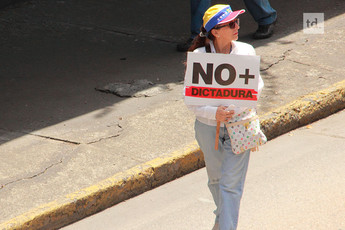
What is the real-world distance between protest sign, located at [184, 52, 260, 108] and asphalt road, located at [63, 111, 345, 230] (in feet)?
3.57

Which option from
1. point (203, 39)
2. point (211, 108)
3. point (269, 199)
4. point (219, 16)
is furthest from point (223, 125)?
point (269, 199)

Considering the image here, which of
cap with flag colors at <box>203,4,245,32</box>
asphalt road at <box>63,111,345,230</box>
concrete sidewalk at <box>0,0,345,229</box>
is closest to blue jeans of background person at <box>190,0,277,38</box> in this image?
concrete sidewalk at <box>0,0,345,229</box>

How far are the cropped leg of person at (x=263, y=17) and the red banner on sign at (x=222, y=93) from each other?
16.1 feet

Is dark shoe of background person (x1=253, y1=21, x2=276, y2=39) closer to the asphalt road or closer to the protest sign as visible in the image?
the asphalt road

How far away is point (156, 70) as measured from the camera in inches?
317

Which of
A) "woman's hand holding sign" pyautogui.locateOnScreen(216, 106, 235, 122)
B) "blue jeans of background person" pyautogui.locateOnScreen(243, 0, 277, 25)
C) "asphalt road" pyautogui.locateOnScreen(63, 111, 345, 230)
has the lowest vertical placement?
"asphalt road" pyautogui.locateOnScreen(63, 111, 345, 230)

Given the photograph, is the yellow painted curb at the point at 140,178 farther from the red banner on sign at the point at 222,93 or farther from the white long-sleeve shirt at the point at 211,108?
the red banner on sign at the point at 222,93

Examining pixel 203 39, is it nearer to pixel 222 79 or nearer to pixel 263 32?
pixel 222 79

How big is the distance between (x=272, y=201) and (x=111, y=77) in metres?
3.33

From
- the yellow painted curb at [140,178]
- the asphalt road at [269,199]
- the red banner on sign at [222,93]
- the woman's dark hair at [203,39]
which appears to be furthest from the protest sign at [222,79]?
the yellow painted curb at [140,178]

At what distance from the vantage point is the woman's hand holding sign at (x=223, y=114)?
405cm

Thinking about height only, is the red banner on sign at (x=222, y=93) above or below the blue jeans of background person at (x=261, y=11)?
above

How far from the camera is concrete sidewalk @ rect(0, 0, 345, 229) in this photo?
210 inches

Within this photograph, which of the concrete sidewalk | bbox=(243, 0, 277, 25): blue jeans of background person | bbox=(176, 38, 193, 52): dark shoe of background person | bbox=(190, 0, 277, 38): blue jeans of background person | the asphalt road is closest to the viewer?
the asphalt road
